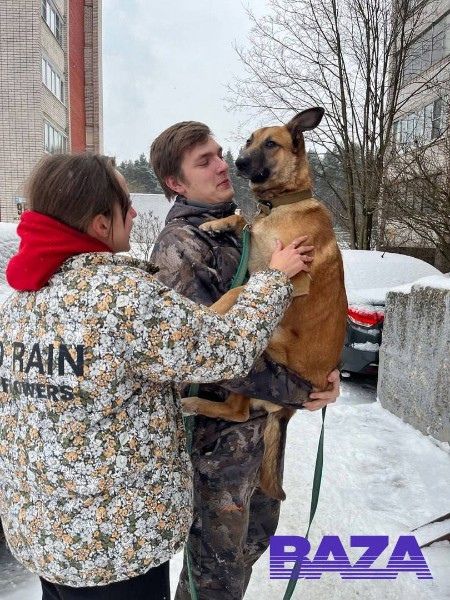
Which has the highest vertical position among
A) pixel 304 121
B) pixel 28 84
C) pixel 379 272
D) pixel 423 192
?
pixel 28 84

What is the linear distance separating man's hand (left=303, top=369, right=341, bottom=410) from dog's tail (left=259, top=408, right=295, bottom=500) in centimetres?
17

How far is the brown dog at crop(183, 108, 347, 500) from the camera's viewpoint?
2117 mm

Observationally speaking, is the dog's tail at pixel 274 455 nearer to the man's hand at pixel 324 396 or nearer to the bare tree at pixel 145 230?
the man's hand at pixel 324 396

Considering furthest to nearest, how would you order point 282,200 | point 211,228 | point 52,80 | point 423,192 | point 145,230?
point 52,80, point 145,230, point 423,192, point 282,200, point 211,228

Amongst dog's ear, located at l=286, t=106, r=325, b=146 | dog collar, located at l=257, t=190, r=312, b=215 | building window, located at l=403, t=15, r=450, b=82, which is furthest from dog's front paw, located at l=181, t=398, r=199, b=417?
building window, located at l=403, t=15, r=450, b=82

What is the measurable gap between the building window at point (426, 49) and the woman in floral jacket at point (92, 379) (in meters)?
14.3

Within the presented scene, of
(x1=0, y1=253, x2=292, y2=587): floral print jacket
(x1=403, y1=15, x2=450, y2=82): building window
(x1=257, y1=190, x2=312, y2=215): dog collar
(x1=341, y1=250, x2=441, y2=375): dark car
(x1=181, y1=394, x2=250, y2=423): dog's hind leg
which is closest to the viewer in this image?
(x1=0, y1=253, x2=292, y2=587): floral print jacket

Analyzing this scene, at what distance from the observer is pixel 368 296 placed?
6.77 meters

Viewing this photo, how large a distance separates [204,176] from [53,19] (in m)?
20.9

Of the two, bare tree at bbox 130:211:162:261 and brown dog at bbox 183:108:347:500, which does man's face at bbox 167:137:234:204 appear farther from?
bare tree at bbox 130:211:162:261

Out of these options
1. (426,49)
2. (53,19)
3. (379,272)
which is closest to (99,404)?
(379,272)

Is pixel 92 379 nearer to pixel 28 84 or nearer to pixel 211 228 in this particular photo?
pixel 211 228

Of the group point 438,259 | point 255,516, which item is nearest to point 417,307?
point 255,516

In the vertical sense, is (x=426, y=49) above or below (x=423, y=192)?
above
